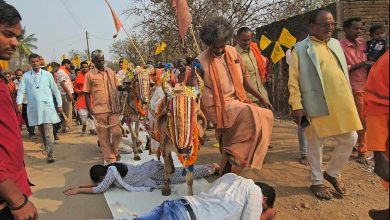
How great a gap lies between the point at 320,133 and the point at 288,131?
4281 mm

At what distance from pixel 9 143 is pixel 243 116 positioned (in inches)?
101

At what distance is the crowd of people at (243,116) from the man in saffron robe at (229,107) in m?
0.01

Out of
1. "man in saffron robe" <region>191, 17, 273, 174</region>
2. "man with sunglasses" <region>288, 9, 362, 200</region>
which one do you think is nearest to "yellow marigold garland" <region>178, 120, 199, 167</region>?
"man in saffron robe" <region>191, 17, 273, 174</region>

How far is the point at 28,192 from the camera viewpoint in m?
2.54

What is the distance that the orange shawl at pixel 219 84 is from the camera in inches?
171

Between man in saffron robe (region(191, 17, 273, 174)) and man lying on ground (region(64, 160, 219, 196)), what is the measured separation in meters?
1.06

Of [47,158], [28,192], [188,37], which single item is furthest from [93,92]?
[188,37]

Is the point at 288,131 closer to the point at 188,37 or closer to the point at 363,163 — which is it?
the point at 363,163

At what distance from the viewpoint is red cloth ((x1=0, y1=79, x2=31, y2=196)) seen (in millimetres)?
2262

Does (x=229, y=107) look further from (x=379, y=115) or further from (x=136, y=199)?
(x=379, y=115)

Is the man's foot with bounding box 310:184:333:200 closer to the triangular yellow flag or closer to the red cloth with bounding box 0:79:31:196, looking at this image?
the red cloth with bounding box 0:79:31:196

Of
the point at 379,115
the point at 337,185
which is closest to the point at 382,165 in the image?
the point at 379,115

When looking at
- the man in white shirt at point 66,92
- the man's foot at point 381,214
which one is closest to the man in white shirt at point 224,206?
Result: the man's foot at point 381,214

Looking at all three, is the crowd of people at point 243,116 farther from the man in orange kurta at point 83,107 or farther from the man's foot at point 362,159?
the man in orange kurta at point 83,107
